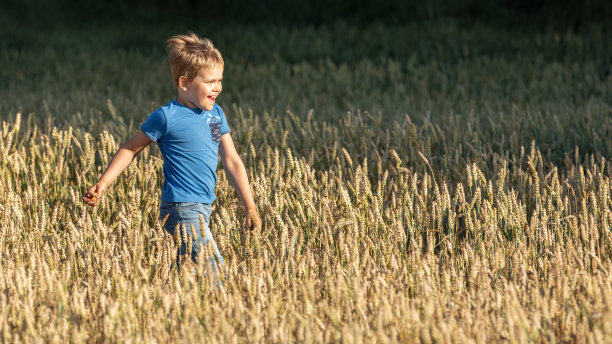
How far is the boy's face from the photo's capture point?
9.56 feet

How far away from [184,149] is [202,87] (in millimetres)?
268

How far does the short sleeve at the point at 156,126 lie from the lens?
287 cm

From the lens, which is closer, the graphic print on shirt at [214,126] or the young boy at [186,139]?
the young boy at [186,139]

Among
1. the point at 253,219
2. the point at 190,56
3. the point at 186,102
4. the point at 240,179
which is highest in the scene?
the point at 190,56

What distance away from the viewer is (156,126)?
2879 millimetres

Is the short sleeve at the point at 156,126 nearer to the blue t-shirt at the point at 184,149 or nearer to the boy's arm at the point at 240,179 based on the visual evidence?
the blue t-shirt at the point at 184,149

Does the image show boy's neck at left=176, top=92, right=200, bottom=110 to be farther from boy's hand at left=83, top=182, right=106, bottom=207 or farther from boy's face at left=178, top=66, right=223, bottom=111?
boy's hand at left=83, top=182, right=106, bottom=207

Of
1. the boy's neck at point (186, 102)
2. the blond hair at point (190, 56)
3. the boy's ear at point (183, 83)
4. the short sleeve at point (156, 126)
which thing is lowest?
the short sleeve at point (156, 126)

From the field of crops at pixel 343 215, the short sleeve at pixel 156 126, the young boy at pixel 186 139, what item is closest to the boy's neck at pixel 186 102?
the young boy at pixel 186 139

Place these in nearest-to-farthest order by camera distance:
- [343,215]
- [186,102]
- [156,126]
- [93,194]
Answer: [93,194]
[156,126]
[186,102]
[343,215]

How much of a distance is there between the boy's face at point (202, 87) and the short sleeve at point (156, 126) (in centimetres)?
15

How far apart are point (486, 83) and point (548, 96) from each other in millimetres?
992

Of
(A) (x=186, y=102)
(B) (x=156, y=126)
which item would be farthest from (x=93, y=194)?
(A) (x=186, y=102)

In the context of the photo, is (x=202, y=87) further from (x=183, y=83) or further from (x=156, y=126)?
(x=156, y=126)
